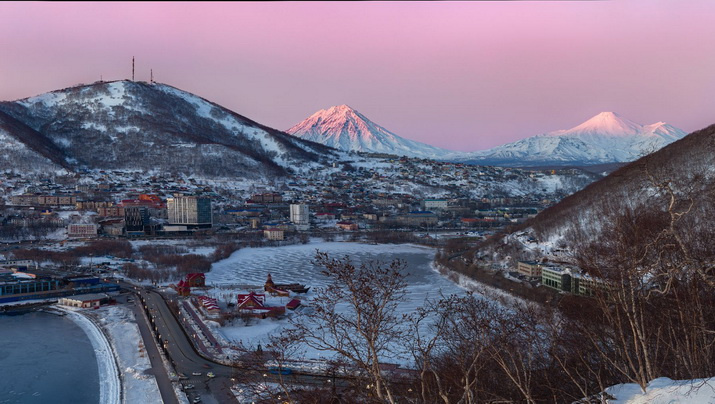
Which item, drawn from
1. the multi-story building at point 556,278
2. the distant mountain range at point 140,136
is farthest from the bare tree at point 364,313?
the distant mountain range at point 140,136

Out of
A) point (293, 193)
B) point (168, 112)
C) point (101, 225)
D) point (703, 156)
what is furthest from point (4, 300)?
point (168, 112)

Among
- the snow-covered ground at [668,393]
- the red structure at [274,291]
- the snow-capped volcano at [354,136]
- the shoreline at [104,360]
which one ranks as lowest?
the shoreline at [104,360]

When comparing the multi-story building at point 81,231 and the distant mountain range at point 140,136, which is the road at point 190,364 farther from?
the distant mountain range at point 140,136

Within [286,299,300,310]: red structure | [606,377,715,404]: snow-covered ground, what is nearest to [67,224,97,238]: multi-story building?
[286,299,300,310]: red structure

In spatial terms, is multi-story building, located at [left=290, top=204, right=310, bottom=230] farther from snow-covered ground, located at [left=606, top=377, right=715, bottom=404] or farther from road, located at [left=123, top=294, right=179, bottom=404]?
snow-covered ground, located at [left=606, top=377, right=715, bottom=404]

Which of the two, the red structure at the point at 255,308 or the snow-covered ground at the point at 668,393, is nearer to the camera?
the snow-covered ground at the point at 668,393

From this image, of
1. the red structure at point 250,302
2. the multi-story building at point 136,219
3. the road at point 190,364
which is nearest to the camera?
the road at point 190,364

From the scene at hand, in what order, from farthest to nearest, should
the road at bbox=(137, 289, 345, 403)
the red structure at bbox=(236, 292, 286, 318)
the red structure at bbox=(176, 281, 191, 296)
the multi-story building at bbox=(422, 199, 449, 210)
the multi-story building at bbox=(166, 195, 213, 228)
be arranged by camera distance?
the multi-story building at bbox=(422, 199, 449, 210) → the multi-story building at bbox=(166, 195, 213, 228) → the red structure at bbox=(176, 281, 191, 296) → the red structure at bbox=(236, 292, 286, 318) → the road at bbox=(137, 289, 345, 403)
